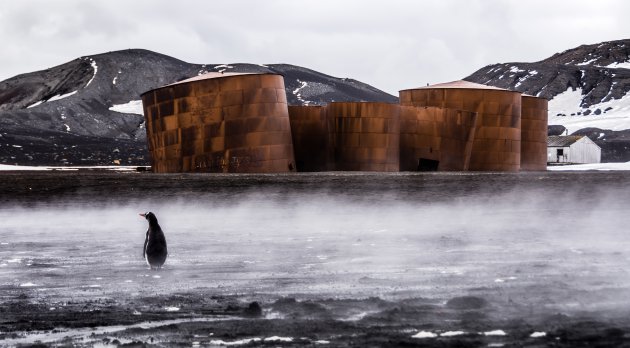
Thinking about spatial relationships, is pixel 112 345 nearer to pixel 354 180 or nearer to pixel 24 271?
pixel 24 271

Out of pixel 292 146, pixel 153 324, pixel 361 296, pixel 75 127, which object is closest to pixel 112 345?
pixel 153 324

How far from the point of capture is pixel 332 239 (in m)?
21.1

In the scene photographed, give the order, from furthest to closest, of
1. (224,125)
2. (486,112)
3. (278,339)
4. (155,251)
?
(486,112), (224,125), (155,251), (278,339)

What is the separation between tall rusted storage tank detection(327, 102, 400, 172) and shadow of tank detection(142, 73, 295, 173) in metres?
3.44

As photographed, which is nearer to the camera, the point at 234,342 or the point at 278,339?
the point at 234,342

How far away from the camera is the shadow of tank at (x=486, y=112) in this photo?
46.8 m

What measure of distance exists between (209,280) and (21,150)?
135696 mm

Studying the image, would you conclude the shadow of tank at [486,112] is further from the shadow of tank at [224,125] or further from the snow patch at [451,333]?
the snow patch at [451,333]

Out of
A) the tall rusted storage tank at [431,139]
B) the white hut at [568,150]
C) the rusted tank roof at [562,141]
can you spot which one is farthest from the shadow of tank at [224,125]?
the rusted tank roof at [562,141]

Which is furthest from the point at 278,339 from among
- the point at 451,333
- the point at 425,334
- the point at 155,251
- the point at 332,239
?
the point at 332,239

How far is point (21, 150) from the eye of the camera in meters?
142

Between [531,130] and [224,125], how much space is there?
23.2 meters

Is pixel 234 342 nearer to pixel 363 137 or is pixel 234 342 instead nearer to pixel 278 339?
pixel 278 339

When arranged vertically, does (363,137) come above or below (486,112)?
below
